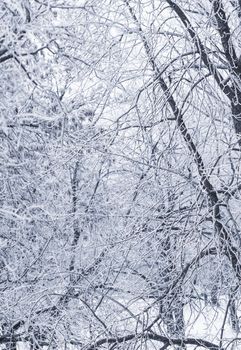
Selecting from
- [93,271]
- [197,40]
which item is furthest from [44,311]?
[197,40]

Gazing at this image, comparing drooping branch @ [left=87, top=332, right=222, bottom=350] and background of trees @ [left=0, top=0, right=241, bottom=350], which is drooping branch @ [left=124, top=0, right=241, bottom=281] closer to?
background of trees @ [left=0, top=0, right=241, bottom=350]

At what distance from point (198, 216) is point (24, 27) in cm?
337

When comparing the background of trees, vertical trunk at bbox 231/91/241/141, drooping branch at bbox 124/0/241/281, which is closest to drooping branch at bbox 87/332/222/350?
the background of trees

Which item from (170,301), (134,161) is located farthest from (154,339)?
(134,161)

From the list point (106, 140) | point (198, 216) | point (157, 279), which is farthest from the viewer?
point (157, 279)

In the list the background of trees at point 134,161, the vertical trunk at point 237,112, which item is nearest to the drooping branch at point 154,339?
the background of trees at point 134,161

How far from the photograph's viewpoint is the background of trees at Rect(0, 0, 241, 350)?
4527mm

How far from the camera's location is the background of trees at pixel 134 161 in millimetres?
4527

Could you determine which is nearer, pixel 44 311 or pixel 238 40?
pixel 238 40

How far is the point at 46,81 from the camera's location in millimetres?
8062

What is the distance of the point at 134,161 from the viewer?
4.67 m

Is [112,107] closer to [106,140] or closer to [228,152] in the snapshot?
[106,140]

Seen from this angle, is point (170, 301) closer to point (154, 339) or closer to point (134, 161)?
point (154, 339)

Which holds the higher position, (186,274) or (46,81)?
(46,81)
